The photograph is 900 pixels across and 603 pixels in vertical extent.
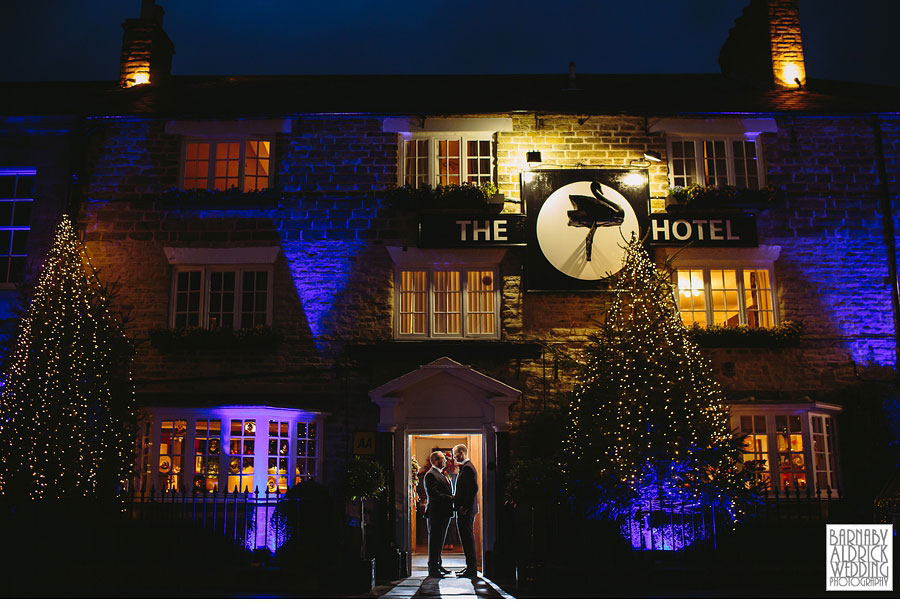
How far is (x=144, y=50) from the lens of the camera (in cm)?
1606

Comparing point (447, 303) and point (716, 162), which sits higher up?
point (716, 162)

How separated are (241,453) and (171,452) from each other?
4.03ft

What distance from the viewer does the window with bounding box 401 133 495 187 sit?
45.9 feet

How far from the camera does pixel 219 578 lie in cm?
1067

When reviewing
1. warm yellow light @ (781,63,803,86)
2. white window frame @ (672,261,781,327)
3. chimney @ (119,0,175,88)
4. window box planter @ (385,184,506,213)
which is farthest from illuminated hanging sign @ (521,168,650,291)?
chimney @ (119,0,175,88)

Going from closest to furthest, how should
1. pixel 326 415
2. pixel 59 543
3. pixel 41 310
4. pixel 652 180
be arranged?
pixel 59 543, pixel 41 310, pixel 326 415, pixel 652 180

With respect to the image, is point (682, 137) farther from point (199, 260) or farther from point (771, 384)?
point (199, 260)

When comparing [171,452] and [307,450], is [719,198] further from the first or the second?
[171,452]

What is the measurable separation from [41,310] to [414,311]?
20.3 feet

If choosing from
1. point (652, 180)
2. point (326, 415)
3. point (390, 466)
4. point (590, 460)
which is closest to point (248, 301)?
point (326, 415)

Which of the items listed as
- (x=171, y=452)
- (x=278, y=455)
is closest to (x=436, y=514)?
(x=278, y=455)

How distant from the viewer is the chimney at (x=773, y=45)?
51.0ft

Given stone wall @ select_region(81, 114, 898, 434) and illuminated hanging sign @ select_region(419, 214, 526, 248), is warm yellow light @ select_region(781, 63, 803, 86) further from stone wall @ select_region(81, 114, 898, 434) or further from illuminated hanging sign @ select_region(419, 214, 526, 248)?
illuminated hanging sign @ select_region(419, 214, 526, 248)

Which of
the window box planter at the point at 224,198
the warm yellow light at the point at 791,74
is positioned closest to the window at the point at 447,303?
the window box planter at the point at 224,198
